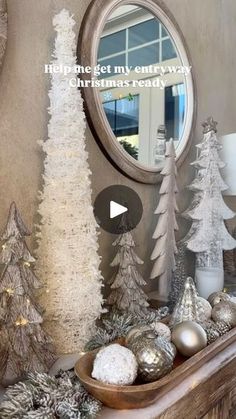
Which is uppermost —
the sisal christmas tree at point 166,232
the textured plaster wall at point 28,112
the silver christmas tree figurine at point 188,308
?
the textured plaster wall at point 28,112

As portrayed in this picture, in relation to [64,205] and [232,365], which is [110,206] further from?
[232,365]

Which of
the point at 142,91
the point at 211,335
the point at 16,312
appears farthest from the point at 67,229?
the point at 142,91

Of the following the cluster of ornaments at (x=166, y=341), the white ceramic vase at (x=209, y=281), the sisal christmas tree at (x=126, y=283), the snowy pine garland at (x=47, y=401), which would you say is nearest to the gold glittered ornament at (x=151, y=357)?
the cluster of ornaments at (x=166, y=341)

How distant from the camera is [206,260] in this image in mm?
1287

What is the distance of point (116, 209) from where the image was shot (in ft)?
3.68

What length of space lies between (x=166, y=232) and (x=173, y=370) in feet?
1.70

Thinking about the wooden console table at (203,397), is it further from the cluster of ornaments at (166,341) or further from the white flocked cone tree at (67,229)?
the white flocked cone tree at (67,229)

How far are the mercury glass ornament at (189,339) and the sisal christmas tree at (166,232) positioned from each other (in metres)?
0.34

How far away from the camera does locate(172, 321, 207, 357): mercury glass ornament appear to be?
32.1 inches

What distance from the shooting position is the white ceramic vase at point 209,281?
4.07 ft

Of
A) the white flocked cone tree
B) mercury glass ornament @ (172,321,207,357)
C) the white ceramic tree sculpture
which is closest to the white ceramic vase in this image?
the white ceramic tree sculpture

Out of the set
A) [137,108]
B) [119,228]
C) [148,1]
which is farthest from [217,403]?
[148,1]

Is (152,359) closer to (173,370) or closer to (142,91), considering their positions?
(173,370)

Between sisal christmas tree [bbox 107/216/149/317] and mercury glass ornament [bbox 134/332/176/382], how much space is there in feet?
0.96
